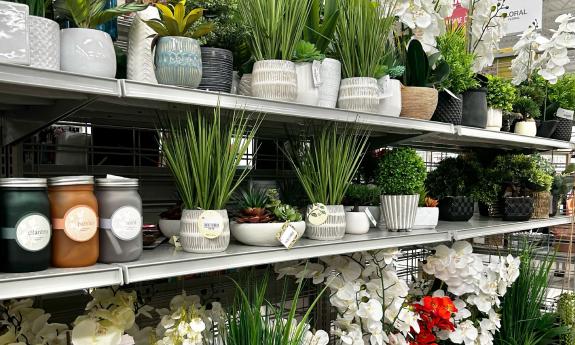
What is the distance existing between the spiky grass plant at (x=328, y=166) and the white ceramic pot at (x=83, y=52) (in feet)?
2.56

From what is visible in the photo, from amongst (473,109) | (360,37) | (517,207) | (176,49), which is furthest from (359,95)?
(517,207)

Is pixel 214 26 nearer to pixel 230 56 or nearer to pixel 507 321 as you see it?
pixel 230 56

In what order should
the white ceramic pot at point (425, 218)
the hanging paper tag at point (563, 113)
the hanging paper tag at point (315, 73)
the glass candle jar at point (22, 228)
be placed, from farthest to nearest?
the hanging paper tag at point (563, 113)
the white ceramic pot at point (425, 218)
the hanging paper tag at point (315, 73)
the glass candle jar at point (22, 228)

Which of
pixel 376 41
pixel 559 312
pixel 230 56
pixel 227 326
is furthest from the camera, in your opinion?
pixel 559 312

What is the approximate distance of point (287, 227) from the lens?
153cm

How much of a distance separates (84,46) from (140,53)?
7.9 inches

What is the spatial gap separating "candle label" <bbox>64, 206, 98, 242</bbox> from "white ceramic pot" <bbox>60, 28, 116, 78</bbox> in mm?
315

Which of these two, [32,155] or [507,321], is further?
[507,321]

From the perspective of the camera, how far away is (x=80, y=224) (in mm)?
1134

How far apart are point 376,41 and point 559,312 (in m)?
2.03

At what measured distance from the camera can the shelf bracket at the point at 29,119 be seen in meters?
1.32

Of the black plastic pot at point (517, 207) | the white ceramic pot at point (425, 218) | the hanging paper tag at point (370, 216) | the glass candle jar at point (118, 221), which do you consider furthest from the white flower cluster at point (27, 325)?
the black plastic pot at point (517, 207)

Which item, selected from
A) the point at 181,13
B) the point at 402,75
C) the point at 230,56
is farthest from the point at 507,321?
the point at 181,13

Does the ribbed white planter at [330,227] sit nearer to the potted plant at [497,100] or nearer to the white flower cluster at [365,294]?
the white flower cluster at [365,294]
